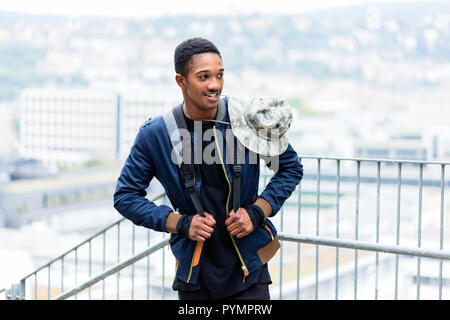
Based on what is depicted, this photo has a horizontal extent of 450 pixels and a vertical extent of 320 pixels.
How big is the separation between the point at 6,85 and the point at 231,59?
97.8 ft

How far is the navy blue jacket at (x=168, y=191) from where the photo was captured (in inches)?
80.0

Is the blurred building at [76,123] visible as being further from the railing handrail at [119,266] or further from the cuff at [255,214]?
the cuff at [255,214]

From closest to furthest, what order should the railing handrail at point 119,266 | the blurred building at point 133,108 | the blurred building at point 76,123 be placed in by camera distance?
1. the railing handrail at point 119,266
2. the blurred building at point 133,108
3. the blurred building at point 76,123

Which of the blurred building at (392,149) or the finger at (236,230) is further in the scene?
the blurred building at (392,149)

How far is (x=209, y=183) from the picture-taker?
2.04 metres

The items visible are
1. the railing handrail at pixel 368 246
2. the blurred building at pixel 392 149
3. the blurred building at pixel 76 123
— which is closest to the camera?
the railing handrail at pixel 368 246

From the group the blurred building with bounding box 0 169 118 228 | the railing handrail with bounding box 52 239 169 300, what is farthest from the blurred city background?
the railing handrail with bounding box 52 239 169 300

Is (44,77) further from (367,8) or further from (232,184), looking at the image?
(232,184)


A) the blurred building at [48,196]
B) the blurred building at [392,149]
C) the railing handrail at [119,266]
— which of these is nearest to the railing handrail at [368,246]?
the railing handrail at [119,266]

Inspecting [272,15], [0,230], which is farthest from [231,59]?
[0,230]

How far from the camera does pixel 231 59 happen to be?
260 feet

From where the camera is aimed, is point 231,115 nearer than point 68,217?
Yes
